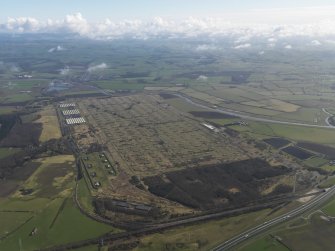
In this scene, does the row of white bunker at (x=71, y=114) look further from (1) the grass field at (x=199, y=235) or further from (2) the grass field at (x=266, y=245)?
(2) the grass field at (x=266, y=245)

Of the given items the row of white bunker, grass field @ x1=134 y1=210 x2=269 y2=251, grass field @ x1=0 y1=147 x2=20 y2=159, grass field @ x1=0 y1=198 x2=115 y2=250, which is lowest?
the row of white bunker

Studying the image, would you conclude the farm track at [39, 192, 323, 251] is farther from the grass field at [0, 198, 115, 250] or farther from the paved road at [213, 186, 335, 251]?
the paved road at [213, 186, 335, 251]

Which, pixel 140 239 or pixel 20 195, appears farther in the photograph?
pixel 20 195

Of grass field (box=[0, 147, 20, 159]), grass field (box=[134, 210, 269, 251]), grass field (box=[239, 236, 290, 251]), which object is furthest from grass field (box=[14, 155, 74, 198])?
grass field (box=[239, 236, 290, 251])

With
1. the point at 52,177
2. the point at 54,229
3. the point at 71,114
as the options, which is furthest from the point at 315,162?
the point at 71,114

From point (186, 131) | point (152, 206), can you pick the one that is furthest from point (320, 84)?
point (152, 206)

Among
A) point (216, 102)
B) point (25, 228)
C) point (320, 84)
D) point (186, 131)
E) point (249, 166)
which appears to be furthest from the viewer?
point (320, 84)

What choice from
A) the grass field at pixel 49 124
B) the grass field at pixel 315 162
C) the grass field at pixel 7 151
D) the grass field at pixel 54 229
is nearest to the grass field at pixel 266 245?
the grass field at pixel 54 229

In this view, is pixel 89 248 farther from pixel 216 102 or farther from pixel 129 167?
pixel 216 102

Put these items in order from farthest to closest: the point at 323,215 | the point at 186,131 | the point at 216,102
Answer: the point at 216,102, the point at 186,131, the point at 323,215
